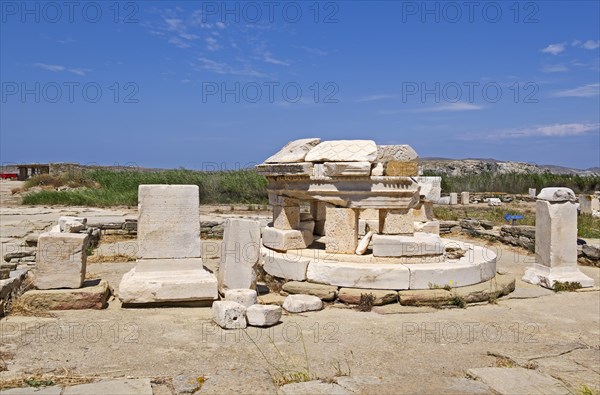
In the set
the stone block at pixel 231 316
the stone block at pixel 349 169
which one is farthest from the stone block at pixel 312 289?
the stone block at pixel 349 169

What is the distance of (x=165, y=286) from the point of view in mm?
6312

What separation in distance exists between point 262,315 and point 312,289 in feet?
4.79

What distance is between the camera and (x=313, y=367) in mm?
4465

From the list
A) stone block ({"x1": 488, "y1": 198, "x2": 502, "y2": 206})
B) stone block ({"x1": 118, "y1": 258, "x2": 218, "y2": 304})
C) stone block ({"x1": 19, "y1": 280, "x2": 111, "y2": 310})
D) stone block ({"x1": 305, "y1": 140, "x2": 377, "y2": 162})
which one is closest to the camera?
stone block ({"x1": 19, "y1": 280, "x2": 111, "y2": 310})

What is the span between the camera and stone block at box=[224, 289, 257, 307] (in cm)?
611

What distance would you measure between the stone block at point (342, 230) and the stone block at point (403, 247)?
38 cm

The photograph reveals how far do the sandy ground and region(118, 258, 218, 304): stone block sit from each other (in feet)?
0.53

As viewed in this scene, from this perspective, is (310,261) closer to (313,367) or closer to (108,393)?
(313,367)

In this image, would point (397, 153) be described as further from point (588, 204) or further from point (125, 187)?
point (125, 187)

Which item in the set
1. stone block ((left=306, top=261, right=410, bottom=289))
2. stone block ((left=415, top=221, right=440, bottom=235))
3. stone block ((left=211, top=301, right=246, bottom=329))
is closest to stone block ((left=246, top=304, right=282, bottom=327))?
stone block ((left=211, top=301, right=246, bottom=329))

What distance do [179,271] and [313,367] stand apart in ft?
9.35

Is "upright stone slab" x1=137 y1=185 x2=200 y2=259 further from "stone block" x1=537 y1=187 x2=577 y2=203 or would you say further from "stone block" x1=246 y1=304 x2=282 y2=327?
"stone block" x1=537 y1=187 x2=577 y2=203

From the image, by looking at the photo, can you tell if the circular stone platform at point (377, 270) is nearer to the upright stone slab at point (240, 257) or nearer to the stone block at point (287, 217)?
the stone block at point (287, 217)

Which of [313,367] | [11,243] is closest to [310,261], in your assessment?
[313,367]
